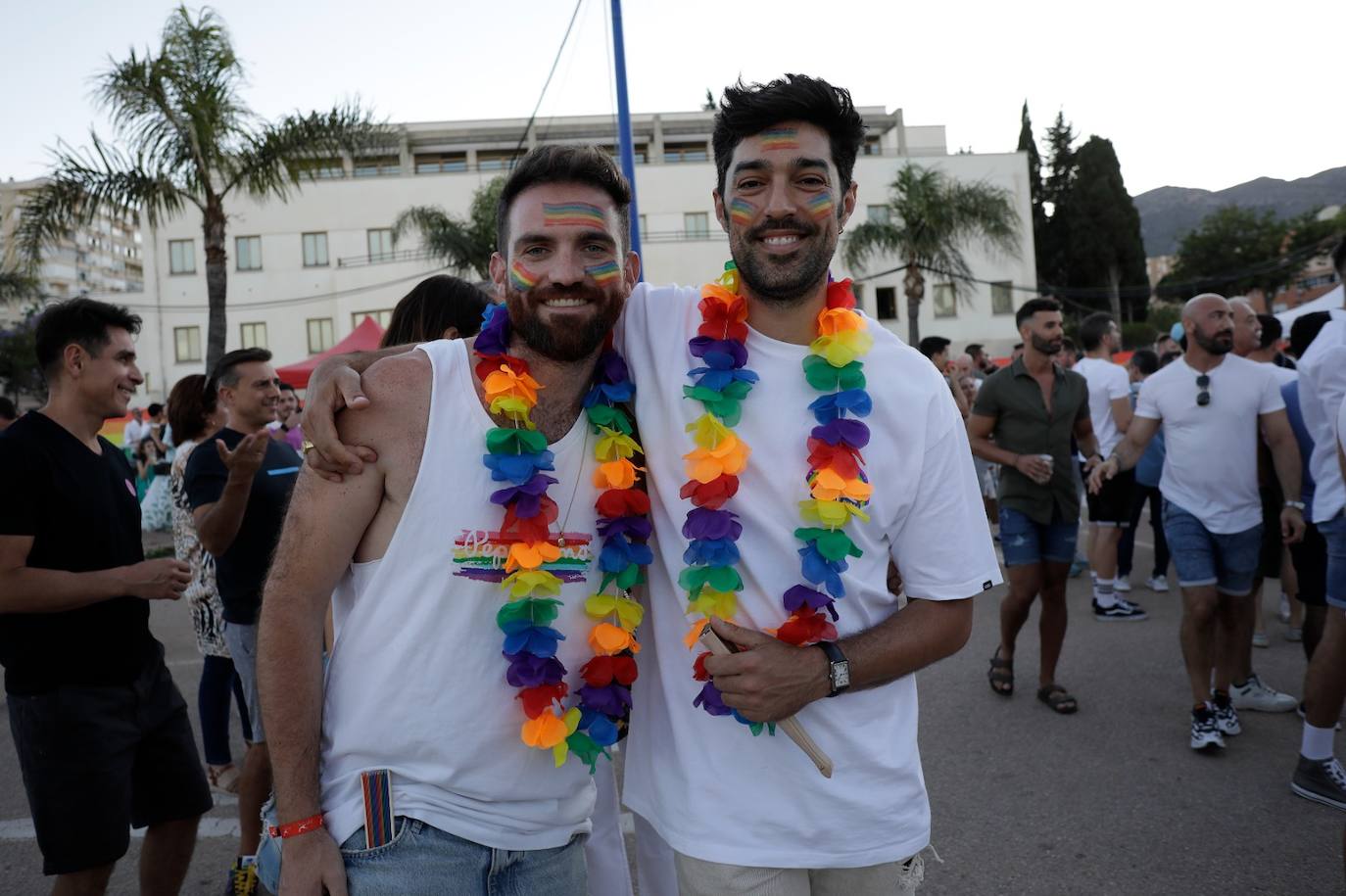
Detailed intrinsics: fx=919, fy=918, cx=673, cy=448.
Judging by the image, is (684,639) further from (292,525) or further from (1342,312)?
(1342,312)

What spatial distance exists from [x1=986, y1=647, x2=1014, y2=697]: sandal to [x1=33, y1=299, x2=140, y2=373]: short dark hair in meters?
4.82

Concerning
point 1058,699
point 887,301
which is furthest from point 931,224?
point 1058,699

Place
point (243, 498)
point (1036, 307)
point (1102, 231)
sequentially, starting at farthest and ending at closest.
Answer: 1. point (1102, 231)
2. point (1036, 307)
3. point (243, 498)

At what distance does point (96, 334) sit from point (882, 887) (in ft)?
10.4

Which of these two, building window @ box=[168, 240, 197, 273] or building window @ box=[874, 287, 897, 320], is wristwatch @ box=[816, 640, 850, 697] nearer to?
building window @ box=[874, 287, 897, 320]

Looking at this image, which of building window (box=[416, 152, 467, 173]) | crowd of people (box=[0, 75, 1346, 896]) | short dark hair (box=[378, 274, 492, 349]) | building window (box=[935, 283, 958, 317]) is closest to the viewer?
crowd of people (box=[0, 75, 1346, 896])

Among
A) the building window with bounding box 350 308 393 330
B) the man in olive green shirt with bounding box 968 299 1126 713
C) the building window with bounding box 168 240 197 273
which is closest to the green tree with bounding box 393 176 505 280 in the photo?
the building window with bounding box 350 308 393 330

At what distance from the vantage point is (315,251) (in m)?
35.2

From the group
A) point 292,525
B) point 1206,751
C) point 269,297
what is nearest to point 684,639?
point 292,525

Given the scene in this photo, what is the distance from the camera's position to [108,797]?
2906 millimetres

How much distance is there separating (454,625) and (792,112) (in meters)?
1.44

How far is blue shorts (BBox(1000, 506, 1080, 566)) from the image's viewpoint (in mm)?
5242

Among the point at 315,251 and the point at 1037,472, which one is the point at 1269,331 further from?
the point at 315,251

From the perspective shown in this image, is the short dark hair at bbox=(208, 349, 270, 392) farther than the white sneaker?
No
